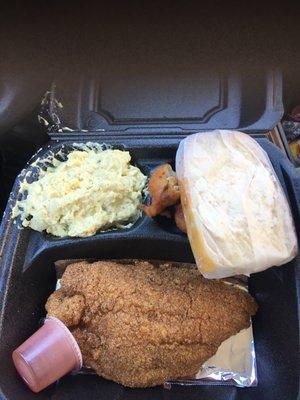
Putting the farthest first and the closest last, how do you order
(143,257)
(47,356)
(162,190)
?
(143,257) → (162,190) → (47,356)

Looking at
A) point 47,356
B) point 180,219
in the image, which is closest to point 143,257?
point 180,219

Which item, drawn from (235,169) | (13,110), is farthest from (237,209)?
(13,110)

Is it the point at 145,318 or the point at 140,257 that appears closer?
the point at 145,318

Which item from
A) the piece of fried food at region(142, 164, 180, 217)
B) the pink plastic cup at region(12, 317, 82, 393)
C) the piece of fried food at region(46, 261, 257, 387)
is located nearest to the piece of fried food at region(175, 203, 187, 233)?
the piece of fried food at region(142, 164, 180, 217)

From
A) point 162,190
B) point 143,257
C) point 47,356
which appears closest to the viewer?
point 47,356

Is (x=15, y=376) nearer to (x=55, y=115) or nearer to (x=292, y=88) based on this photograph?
(x=55, y=115)

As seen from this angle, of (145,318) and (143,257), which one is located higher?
(143,257)

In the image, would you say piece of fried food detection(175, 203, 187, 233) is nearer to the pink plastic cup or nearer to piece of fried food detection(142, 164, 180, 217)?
piece of fried food detection(142, 164, 180, 217)

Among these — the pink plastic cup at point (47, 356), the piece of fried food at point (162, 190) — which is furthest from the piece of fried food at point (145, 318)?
the piece of fried food at point (162, 190)

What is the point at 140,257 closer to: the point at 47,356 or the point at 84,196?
the point at 84,196

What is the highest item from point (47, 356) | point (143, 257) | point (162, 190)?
point (162, 190)
